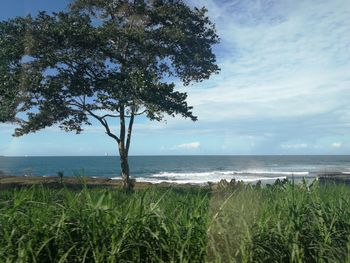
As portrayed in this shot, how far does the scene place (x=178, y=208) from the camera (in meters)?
3.82

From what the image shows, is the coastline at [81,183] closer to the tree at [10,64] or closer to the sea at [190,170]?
the sea at [190,170]

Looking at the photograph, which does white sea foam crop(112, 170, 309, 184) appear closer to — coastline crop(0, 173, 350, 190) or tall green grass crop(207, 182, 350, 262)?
coastline crop(0, 173, 350, 190)

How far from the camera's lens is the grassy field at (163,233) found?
2971 millimetres

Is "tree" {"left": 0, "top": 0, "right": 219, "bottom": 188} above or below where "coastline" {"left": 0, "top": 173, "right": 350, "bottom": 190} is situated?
above

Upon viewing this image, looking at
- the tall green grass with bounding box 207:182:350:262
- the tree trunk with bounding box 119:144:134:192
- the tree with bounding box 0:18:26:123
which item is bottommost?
the tall green grass with bounding box 207:182:350:262

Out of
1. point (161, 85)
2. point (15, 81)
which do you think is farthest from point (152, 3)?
point (15, 81)

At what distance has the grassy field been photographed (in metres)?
2.97

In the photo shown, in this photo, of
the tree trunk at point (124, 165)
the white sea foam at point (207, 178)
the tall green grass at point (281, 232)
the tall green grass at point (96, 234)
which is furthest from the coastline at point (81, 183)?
the white sea foam at point (207, 178)

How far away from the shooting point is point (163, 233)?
10.5 feet

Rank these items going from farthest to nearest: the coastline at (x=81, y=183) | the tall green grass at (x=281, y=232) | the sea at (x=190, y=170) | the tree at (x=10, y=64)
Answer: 1. the sea at (x=190, y=170)
2. the tree at (x=10, y=64)
3. the coastline at (x=81, y=183)
4. the tall green grass at (x=281, y=232)

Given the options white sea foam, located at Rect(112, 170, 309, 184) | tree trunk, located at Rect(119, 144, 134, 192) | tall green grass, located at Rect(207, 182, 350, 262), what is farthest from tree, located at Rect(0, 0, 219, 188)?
white sea foam, located at Rect(112, 170, 309, 184)

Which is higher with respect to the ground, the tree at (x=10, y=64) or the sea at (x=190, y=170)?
the tree at (x=10, y=64)

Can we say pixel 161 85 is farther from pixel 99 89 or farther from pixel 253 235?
pixel 253 235

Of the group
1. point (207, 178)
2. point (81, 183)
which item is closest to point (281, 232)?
point (81, 183)
